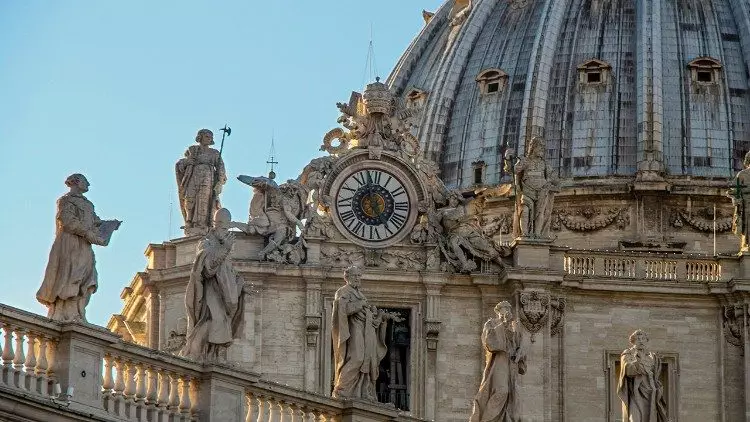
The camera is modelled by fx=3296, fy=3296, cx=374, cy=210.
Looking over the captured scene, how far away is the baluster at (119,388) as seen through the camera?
37781 millimetres

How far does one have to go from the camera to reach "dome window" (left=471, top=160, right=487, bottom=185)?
308ft

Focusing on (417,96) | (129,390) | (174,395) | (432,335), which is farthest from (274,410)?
(417,96)

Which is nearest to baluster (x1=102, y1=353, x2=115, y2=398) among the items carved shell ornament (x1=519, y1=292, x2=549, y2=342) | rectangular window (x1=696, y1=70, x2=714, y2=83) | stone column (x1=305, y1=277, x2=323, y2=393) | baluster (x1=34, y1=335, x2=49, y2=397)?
baluster (x1=34, y1=335, x2=49, y2=397)

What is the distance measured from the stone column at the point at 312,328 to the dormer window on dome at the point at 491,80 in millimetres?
29208

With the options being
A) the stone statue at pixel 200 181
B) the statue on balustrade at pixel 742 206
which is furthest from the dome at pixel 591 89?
the stone statue at pixel 200 181

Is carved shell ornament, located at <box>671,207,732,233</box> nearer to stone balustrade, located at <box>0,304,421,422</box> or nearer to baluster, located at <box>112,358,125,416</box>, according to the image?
stone balustrade, located at <box>0,304,421,422</box>

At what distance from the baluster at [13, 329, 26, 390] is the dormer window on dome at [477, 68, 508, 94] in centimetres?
6129

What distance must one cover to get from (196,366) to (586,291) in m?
33.2

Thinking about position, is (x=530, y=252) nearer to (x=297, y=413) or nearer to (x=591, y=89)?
(x=591, y=89)

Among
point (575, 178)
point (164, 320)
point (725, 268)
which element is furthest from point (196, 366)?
point (575, 178)

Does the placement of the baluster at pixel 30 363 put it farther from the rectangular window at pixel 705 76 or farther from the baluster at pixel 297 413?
the rectangular window at pixel 705 76

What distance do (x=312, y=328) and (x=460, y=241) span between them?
408 centimetres

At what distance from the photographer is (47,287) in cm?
3809

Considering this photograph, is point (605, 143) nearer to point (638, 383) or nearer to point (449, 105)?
point (449, 105)
